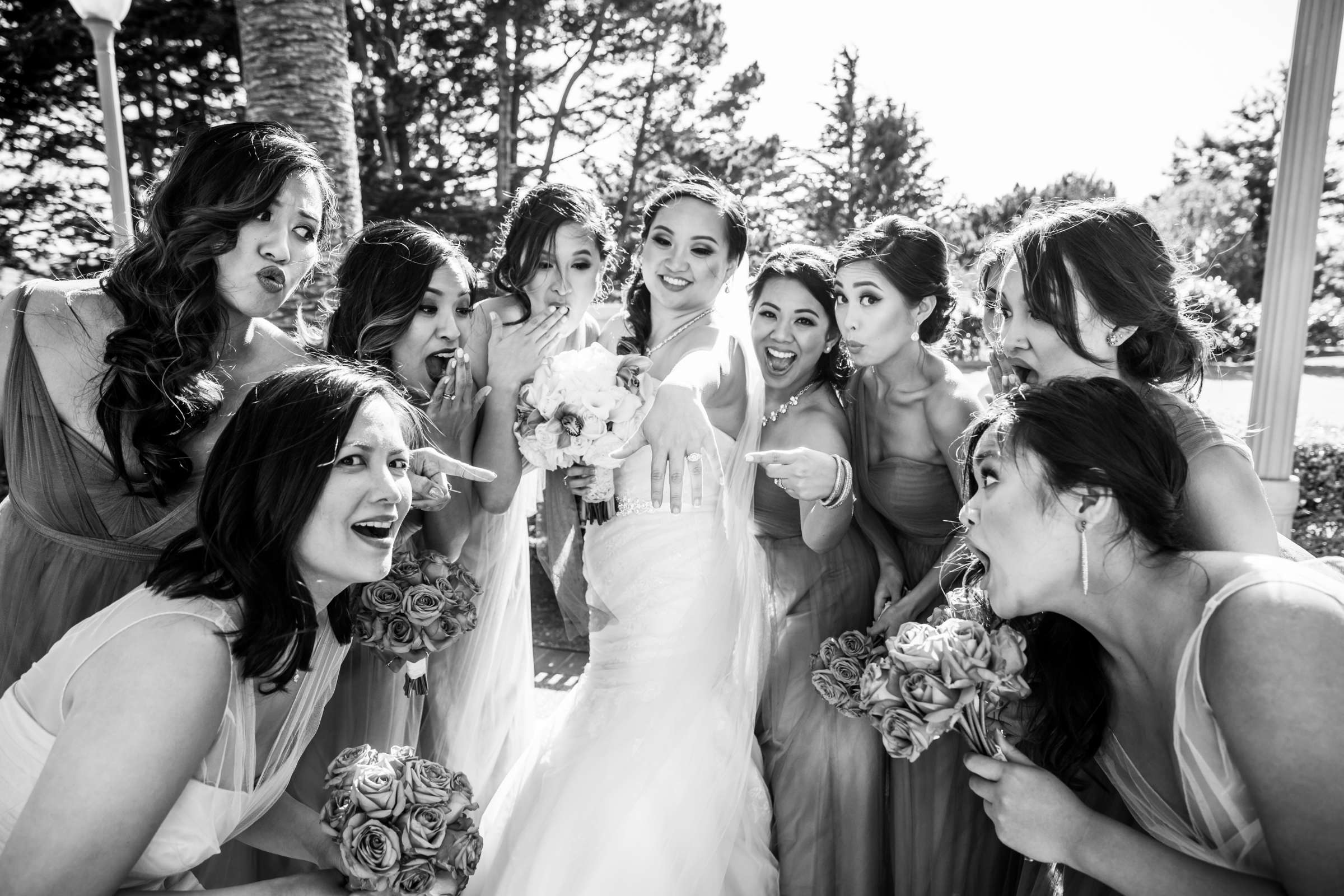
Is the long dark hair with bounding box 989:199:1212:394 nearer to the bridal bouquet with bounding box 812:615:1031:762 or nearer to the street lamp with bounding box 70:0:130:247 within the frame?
the bridal bouquet with bounding box 812:615:1031:762

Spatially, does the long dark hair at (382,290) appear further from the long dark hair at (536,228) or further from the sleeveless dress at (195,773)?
the sleeveless dress at (195,773)

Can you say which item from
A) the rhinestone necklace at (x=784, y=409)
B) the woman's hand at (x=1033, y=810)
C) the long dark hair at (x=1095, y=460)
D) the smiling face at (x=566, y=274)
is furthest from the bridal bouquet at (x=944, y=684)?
the smiling face at (x=566, y=274)

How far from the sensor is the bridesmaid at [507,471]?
3.39 meters

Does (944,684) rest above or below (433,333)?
below

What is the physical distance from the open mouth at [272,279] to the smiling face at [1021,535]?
91.1 inches

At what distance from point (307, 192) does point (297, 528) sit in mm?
1347

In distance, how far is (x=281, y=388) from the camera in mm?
2301

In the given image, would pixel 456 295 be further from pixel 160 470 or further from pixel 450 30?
pixel 450 30

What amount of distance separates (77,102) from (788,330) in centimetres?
1733

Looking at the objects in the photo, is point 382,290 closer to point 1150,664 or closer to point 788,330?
point 788,330

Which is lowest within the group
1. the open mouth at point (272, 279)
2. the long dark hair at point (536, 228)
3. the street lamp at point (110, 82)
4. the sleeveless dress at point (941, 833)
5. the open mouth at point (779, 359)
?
the sleeveless dress at point (941, 833)

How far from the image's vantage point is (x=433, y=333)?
10.7 feet

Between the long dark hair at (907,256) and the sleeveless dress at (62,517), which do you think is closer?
the sleeveless dress at (62,517)

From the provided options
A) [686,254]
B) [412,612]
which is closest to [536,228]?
[686,254]
